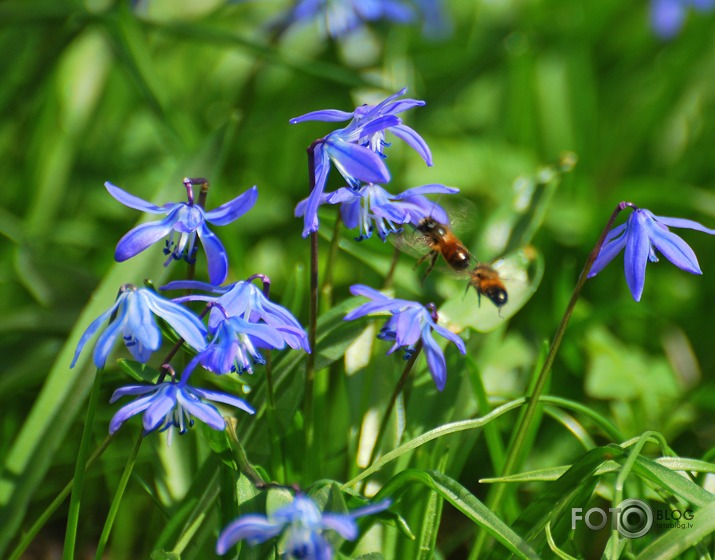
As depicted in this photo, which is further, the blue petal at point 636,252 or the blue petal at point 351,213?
the blue petal at point 351,213

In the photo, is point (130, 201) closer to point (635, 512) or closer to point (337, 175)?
point (635, 512)

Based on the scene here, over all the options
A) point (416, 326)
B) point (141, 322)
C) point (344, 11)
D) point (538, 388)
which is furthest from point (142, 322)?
point (344, 11)

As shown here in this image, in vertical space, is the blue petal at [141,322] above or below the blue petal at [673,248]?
below

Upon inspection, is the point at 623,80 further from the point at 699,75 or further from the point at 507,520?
the point at 507,520

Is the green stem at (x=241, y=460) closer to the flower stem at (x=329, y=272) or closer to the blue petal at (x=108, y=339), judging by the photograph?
the blue petal at (x=108, y=339)

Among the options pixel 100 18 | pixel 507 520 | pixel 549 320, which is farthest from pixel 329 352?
pixel 100 18

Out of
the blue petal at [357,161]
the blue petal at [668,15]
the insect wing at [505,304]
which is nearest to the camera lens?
the blue petal at [357,161]

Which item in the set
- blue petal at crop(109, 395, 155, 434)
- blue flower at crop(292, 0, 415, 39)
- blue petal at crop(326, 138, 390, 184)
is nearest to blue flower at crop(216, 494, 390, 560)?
blue petal at crop(109, 395, 155, 434)

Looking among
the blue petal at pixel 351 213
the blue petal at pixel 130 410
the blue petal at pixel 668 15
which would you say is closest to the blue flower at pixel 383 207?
the blue petal at pixel 351 213
